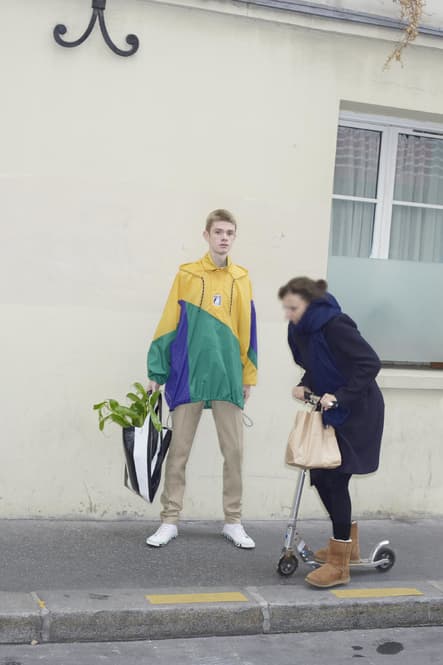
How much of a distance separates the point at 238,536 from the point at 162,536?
48 centimetres

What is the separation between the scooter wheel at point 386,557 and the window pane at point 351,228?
2.36 m

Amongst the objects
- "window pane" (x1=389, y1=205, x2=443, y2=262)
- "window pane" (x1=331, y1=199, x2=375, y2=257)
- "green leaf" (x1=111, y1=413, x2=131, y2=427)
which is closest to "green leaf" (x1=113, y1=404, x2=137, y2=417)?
"green leaf" (x1=111, y1=413, x2=131, y2=427)

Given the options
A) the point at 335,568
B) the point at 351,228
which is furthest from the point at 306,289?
the point at 351,228

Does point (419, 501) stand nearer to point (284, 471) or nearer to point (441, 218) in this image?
point (284, 471)

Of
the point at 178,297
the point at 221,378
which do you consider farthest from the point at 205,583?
the point at 178,297

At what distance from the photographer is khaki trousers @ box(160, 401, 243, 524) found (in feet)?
20.6

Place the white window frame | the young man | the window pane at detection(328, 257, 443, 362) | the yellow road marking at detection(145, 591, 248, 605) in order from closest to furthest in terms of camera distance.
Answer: the yellow road marking at detection(145, 591, 248, 605) < the young man < the window pane at detection(328, 257, 443, 362) < the white window frame

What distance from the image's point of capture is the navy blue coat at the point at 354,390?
17.5 ft

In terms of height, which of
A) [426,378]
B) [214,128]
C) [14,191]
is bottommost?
[426,378]

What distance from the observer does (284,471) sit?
23.4ft

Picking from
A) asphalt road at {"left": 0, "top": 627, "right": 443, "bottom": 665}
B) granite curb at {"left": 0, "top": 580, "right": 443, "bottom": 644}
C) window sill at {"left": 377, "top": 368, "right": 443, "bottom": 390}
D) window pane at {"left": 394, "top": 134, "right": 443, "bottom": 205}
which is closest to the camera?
asphalt road at {"left": 0, "top": 627, "right": 443, "bottom": 665}

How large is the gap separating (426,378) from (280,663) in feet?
9.94

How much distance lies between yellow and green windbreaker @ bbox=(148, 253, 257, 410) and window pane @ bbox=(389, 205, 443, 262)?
6.25 ft

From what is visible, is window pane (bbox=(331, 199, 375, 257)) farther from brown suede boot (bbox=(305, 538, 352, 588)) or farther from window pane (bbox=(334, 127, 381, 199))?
brown suede boot (bbox=(305, 538, 352, 588))
